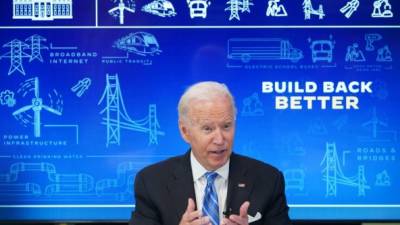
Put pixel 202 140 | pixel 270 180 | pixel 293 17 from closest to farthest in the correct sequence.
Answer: pixel 202 140 < pixel 270 180 < pixel 293 17

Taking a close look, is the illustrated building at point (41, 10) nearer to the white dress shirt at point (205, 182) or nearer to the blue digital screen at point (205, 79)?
the blue digital screen at point (205, 79)

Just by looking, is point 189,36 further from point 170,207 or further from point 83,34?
point 170,207

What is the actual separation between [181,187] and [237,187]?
0.24m

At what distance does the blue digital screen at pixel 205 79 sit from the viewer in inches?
126

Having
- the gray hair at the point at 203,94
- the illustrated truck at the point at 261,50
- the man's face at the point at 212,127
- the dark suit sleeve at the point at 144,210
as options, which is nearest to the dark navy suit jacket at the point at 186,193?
the dark suit sleeve at the point at 144,210

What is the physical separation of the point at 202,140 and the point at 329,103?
4.27 feet

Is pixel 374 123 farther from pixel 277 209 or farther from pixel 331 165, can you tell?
pixel 277 209

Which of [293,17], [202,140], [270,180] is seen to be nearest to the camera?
[202,140]

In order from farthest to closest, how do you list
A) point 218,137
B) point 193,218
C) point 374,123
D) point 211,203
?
point 374,123 → point 211,203 → point 218,137 → point 193,218

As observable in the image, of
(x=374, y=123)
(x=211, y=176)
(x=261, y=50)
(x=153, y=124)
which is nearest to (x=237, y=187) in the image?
(x=211, y=176)

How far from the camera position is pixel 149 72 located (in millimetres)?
3223

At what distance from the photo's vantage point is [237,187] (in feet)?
7.57

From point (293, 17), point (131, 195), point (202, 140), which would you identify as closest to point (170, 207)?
point (202, 140)

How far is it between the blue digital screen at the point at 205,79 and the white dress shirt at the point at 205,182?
90 centimetres
